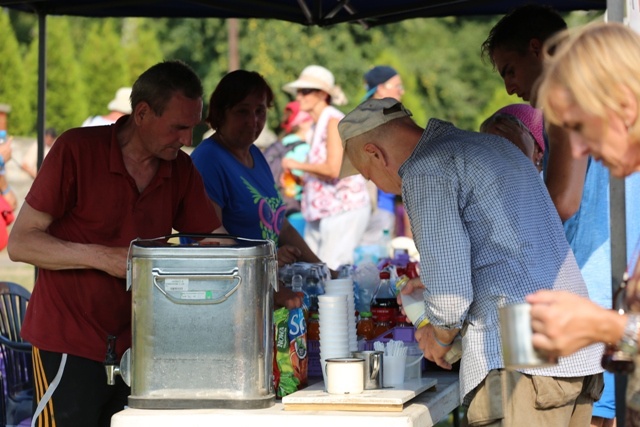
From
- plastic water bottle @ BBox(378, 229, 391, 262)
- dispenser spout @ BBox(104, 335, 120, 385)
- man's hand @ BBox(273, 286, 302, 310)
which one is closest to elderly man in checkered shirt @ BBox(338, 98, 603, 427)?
man's hand @ BBox(273, 286, 302, 310)

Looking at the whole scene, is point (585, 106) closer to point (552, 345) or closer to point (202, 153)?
point (552, 345)

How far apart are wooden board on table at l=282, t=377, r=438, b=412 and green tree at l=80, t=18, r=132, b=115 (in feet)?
52.1

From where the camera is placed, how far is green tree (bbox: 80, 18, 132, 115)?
59.6 feet

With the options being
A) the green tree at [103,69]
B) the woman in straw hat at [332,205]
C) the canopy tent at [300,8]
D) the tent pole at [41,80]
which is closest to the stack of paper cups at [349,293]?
the canopy tent at [300,8]

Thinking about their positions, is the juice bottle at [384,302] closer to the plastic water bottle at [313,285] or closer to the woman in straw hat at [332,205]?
the plastic water bottle at [313,285]

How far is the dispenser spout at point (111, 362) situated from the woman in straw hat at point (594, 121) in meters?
1.46

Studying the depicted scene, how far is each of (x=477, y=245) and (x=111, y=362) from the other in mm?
1093

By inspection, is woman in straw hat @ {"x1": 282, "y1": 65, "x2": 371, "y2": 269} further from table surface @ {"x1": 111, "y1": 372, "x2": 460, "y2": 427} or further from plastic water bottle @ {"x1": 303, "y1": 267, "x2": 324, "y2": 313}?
table surface @ {"x1": 111, "y1": 372, "x2": 460, "y2": 427}

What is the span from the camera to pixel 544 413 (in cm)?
269

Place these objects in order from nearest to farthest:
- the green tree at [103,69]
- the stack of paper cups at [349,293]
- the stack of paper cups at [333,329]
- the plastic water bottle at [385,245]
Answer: the stack of paper cups at [333,329], the stack of paper cups at [349,293], the plastic water bottle at [385,245], the green tree at [103,69]

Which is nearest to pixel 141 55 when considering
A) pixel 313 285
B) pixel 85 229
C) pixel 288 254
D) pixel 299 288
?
pixel 288 254

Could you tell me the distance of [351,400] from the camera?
2736 mm

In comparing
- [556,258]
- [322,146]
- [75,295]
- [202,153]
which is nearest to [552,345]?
[556,258]

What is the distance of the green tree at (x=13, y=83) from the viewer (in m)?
16.6
